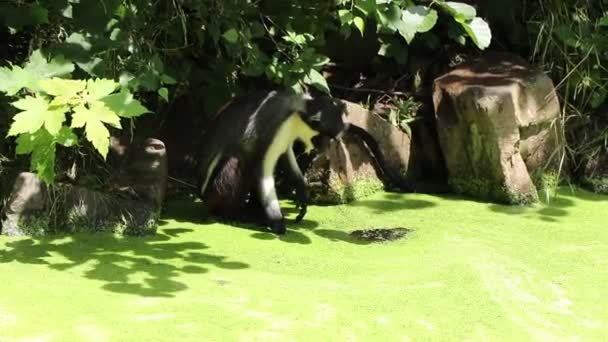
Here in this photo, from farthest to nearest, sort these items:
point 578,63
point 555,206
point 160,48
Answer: point 578,63 → point 555,206 → point 160,48

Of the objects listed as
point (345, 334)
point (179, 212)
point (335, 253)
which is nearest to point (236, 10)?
point (179, 212)

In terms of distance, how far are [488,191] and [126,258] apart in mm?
2727

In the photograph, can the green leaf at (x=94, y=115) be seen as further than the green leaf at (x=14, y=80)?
No

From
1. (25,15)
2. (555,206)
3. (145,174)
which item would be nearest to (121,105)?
(25,15)

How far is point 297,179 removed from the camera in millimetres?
5277

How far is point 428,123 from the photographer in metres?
6.22

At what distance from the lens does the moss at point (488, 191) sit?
5.62m

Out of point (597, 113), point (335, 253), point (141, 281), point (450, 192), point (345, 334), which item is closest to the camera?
point (345, 334)

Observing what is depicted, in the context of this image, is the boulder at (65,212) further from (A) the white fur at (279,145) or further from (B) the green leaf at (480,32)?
(B) the green leaf at (480,32)

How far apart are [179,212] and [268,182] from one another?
0.69 meters

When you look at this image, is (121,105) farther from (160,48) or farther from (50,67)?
(160,48)

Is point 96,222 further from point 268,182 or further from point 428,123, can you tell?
point 428,123

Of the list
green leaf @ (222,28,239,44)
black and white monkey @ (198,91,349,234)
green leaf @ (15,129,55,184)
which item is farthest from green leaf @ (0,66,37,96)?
black and white monkey @ (198,91,349,234)

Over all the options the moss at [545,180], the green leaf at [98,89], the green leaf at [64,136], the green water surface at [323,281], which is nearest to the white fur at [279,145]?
the green water surface at [323,281]
